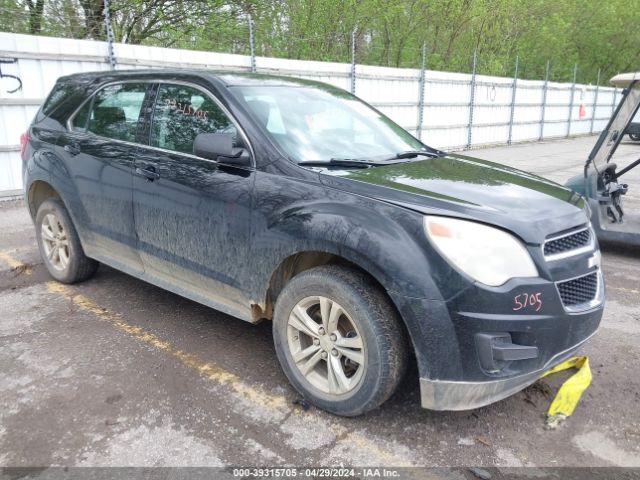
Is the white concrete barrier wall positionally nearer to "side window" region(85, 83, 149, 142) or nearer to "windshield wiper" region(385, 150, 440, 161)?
"side window" region(85, 83, 149, 142)

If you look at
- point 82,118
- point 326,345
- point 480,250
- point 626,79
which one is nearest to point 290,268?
point 326,345

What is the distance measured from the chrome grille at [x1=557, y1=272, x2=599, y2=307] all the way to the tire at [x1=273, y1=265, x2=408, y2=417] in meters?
0.79

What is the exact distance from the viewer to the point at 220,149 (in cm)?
298

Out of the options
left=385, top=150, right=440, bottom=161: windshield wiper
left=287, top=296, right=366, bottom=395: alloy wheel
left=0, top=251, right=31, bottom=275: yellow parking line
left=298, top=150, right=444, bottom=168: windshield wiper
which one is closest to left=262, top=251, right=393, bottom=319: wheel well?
left=287, top=296, right=366, bottom=395: alloy wheel

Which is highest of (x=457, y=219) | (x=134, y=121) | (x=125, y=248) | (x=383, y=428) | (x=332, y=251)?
(x=134, y=121)

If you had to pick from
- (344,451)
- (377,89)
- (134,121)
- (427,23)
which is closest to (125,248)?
(134,121)

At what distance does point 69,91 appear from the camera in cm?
454

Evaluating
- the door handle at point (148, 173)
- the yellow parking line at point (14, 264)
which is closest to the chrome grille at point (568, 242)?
the door handle at point (148, 173)

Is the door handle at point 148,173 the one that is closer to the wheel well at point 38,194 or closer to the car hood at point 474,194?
the car hood at point 474,194

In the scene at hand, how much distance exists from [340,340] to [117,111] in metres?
2.59

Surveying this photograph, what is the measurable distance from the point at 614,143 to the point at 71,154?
5.89 metres

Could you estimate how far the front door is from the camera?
3.13 meters

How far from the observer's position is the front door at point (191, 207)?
313cm

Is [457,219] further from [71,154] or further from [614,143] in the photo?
[614,143]
